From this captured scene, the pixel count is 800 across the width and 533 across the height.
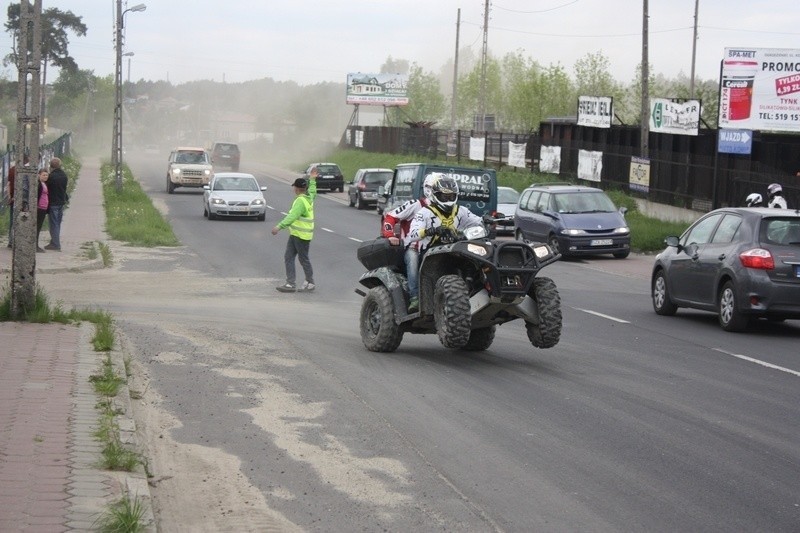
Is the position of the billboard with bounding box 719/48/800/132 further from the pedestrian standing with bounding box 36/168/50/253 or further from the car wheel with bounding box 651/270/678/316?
the pedestrian standing with bounding box 36/168/50/253

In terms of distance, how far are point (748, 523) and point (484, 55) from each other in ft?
180

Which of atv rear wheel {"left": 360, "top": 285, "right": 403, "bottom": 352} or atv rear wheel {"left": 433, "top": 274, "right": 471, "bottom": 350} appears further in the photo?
atv rear wheel {"left": 360, "top": 285, "right": 403, "bottom": 352}

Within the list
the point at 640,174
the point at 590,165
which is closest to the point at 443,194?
the point at 640,174

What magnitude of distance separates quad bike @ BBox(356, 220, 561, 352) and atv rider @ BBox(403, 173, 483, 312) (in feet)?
0.49

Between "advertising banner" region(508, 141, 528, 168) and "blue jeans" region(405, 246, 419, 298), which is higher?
"advertising banner" region(508, 141, 528, 168)

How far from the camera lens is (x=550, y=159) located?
158 ft

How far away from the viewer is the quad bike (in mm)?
11078

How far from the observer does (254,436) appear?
27.6ft

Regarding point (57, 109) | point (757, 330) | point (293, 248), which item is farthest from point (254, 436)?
point (57, 109)

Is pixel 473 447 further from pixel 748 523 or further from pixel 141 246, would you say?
pixel 141 246

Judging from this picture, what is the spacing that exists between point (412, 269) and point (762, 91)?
2394 cm

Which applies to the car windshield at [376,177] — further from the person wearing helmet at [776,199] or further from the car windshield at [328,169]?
the person wearing helmet at [776,199]

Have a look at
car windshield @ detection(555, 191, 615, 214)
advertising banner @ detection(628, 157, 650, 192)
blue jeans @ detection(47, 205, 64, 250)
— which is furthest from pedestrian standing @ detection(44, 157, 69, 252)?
advertising banner @ detection(628, 157, 650, 192)

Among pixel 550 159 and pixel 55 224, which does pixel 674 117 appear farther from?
pixel 55 224
